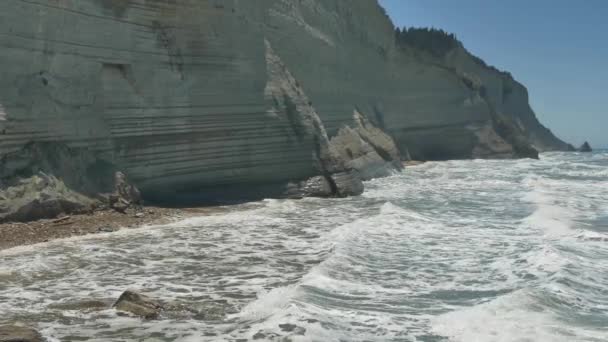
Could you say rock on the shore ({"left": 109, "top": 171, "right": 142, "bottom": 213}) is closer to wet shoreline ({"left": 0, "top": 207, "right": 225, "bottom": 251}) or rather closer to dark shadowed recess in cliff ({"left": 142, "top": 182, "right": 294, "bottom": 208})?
wet shoreline ({"left": 0, "top": 207, "right": 225, "bottom": 251})

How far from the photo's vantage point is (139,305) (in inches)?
281

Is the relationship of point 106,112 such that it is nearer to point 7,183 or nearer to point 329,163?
point 7,183

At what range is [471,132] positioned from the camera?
45.4 m

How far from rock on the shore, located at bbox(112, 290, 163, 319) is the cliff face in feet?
20.3

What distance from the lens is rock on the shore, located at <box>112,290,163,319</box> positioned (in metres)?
7.03

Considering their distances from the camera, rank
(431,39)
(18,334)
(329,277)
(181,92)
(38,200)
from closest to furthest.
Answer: (18,334)
(329,277)
(38,200)
(181,92)
(431,39)

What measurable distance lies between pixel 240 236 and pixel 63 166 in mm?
4038

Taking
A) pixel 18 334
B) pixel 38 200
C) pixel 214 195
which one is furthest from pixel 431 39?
pixel 18 334

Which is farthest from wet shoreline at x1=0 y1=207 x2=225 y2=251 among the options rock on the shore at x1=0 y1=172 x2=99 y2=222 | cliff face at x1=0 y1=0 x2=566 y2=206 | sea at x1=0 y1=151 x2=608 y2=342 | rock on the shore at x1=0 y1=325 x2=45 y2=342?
rock on the shore at x1=0 y1=325 x2=45 y2=342

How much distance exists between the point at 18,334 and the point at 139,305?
58.1 inches

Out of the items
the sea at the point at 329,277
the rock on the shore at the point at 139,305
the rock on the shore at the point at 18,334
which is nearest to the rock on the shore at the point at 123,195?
the sea at the point at 329,277

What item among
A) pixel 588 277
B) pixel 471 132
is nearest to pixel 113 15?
pixel 588 277

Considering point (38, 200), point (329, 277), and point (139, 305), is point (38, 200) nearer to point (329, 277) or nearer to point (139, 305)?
point (139, 305)

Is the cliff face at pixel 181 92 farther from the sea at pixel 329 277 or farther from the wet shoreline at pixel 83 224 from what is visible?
the sea at pixel 329 277
